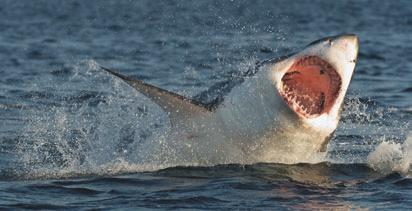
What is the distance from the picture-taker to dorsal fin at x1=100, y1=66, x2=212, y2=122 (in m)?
8.68

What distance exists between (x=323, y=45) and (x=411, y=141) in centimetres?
276

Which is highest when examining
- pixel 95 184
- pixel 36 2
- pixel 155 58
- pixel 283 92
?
pixel 36 2

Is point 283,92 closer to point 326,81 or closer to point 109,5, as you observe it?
point 326,81

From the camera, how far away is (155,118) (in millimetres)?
10203

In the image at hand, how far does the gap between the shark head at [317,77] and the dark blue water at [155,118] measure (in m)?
0.76

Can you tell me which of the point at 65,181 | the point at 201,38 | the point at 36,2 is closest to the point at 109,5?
the point at 36,2

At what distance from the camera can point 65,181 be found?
918 centimetres

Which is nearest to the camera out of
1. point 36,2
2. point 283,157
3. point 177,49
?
point 283,157

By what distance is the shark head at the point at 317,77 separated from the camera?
800cm

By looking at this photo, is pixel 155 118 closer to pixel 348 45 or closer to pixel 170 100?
pixel 170 100

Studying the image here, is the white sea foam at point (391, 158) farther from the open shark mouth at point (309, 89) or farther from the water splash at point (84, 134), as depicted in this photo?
the water splash at point (84, 134)

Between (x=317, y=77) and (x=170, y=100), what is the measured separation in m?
1.35

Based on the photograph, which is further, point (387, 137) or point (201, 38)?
point (201, 38)

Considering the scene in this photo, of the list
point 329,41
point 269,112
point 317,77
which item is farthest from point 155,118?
point 329,41
